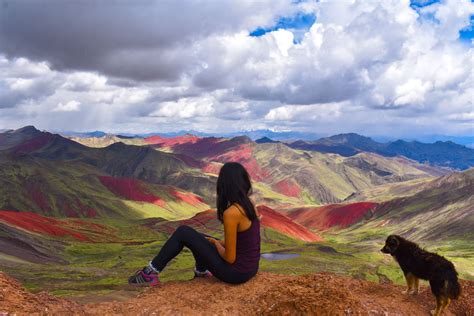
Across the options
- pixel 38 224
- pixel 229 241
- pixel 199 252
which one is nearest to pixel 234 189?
pixel 229 241

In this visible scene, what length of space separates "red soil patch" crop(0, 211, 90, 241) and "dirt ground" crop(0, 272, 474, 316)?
474 feet

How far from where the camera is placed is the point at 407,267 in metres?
16.8

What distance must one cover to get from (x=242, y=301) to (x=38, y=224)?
160 meters

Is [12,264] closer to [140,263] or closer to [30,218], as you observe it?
[140,263]

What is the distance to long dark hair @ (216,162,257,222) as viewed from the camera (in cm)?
1287

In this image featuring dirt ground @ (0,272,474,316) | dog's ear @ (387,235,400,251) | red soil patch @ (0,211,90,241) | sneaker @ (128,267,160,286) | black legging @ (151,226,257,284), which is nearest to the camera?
dirt ground @ (0,272,474,316)

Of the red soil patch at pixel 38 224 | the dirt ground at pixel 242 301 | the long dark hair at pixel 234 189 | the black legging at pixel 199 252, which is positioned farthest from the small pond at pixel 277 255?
the long dark hair at pixel 234 189

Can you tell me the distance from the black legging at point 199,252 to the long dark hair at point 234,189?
1.46 metres

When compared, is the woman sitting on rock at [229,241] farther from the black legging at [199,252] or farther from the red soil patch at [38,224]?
the red soil patch at [38,224]

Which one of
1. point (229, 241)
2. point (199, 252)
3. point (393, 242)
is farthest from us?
point (393, 242)

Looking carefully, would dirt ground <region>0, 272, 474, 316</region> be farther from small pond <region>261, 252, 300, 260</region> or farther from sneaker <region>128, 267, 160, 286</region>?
small pond <region>261, 252, 300, 260</region>

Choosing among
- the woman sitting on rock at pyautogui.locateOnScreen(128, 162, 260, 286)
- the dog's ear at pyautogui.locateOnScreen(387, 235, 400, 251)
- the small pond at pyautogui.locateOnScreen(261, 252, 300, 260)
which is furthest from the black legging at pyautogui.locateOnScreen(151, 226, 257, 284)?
the small pond at pyautogui.locateOnScreen(261, 252, 300, 260)

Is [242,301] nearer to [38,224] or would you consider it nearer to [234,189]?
[234,189]

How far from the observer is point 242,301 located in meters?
13.7
